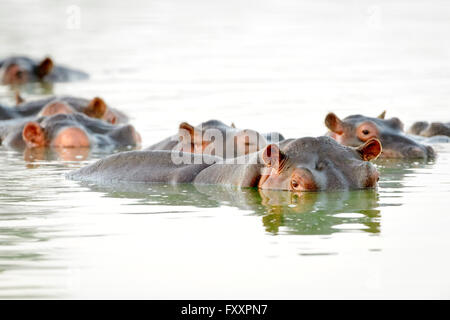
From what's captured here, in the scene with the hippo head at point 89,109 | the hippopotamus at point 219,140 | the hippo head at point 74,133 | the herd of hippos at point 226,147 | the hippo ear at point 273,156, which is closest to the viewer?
the hippo ear at point 273,156

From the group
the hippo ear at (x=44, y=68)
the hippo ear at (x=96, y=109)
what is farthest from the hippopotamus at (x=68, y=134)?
the hippo ear at (x=44, y=68)

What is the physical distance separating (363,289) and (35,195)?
3971mm

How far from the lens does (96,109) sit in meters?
14.7

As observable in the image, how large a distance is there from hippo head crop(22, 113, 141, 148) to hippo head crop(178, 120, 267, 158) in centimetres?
288

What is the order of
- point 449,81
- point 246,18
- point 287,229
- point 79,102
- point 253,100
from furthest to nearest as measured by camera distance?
point 246,18
point 449,81
point 253,100
point 79,102
point 287,229

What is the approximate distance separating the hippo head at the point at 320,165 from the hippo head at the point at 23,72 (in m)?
13.8

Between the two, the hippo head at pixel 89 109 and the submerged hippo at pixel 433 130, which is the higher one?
the hippo head at pixel 89 109

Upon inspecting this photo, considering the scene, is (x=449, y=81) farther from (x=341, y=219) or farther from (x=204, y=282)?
(x=204, y=282)

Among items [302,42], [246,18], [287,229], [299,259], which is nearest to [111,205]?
[287,229]

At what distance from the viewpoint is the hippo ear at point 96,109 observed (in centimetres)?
1467

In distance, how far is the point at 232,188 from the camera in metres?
9.10

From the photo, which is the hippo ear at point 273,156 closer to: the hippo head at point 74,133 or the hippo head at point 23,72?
the hippo head at point 74,133

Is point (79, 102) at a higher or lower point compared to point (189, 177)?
higher

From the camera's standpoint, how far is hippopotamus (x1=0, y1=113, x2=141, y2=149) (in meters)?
13.0
